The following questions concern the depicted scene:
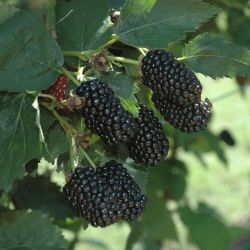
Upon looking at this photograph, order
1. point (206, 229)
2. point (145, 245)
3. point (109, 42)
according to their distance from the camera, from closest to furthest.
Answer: point (109, 42), point (145, 245), point (206, 229)

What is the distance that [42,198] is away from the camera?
8.44ft

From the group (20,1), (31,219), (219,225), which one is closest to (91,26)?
(20,1)

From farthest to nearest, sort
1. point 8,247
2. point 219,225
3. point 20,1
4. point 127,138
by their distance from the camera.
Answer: point 219,225 → point 20,1 → point 8,247 → point 127,138

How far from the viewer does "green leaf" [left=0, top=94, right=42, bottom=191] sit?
1.71 m

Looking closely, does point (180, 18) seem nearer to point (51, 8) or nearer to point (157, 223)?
point (51, 8)

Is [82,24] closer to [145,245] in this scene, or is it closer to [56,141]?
[56,141]

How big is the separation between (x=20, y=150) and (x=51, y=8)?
40 cm

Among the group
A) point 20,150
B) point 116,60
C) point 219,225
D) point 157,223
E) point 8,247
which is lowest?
point 219,225

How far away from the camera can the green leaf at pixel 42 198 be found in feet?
8.32

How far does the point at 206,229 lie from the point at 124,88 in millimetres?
2016

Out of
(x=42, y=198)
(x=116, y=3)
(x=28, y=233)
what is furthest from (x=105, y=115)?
(x=42, y=198)

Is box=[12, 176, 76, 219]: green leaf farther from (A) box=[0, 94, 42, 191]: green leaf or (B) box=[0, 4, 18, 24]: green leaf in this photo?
(B) box=[0, 4, 18, 24]: green leaf

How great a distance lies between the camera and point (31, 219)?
2178 mm

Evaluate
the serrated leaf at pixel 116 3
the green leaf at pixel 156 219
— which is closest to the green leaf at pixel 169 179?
the green leaf at pixel 156 219
